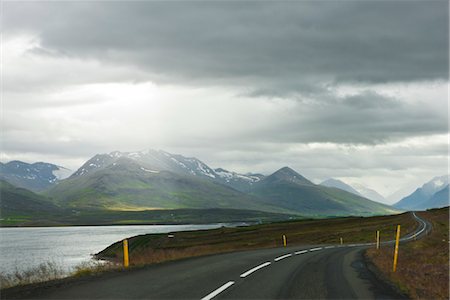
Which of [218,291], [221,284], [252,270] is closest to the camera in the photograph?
[218,291]

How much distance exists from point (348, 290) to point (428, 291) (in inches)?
118

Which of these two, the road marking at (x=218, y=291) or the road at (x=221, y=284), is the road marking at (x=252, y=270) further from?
the road marking at (x=218, y=291)

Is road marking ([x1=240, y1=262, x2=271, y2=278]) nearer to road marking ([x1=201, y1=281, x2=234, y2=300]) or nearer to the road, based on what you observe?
the road

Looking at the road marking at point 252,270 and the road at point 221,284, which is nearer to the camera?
the road at point 221,284

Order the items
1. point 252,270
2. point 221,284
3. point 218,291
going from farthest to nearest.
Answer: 1. point 252,270
2. point 221,284
3. point 218,291

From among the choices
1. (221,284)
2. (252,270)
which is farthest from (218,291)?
(252,270)

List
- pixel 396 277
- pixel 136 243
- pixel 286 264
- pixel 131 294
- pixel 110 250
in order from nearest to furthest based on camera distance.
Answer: pixel 131 294, pixel 396 277, pixel 286 264, pixel 110 250, pixel 136 243

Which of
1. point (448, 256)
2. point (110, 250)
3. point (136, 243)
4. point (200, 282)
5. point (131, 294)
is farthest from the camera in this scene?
point (136, 243)

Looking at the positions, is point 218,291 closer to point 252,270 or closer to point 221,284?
point 221,284

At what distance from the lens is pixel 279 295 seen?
1553 cm

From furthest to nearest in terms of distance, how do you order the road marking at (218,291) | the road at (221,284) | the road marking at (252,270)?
the road marking at (252,270) < the road at (221,284) < the road marking at (218,291)

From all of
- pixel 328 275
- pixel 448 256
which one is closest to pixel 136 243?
pixel 448 256

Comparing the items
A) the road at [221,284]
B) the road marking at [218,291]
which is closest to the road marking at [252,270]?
the road at [221,284]

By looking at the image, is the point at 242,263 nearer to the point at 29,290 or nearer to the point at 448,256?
the point at 29,290
